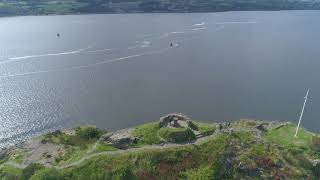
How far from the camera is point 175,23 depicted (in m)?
172

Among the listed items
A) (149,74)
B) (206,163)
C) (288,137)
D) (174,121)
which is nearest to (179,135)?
(174,121)

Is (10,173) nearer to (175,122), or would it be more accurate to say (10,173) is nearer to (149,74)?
(175,122)

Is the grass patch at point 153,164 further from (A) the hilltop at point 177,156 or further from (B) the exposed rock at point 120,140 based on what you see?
(B) the exposed rock at point 120,140

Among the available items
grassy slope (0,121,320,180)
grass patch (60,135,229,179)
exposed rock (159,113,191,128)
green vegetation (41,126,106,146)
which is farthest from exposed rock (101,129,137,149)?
exposed rock (159,113,191,128)

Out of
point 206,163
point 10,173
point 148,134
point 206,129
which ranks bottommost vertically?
point 10,173

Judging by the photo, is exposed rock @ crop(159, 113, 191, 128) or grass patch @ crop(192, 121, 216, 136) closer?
grass patch @ crop(192, 121, 216, 136)

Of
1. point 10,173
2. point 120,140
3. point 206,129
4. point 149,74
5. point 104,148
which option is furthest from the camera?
point 149,74

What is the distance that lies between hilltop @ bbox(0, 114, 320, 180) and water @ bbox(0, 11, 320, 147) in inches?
726

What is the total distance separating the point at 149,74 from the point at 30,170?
5492 centimetres

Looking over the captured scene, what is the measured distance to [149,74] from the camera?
330 ft

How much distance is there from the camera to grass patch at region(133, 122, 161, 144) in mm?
51938

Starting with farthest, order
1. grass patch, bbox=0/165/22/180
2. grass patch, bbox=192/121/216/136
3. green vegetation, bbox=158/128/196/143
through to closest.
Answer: grass patch, bbox=192/121/216/136 < green vegetation, bbox=158/128/196/143 < grass patch, bbox=0/165/22/180

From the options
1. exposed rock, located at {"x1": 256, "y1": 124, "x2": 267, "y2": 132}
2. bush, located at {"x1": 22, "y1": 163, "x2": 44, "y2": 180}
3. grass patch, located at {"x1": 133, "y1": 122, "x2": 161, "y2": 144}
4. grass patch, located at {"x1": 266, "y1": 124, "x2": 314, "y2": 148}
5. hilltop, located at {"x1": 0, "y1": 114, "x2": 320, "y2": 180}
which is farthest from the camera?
exposed rock, located at {"x1": 256, "y1": 124, "x2": 267, "y2": 132}

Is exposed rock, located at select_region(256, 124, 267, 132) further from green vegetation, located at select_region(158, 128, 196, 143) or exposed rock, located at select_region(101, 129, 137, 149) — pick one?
exposed rock, located at select_region(101, 129, 137, 149)
